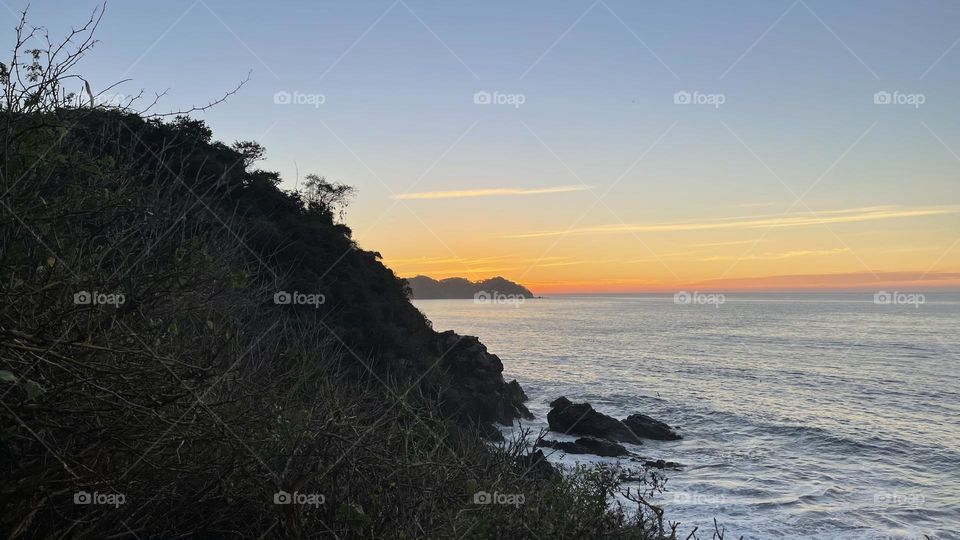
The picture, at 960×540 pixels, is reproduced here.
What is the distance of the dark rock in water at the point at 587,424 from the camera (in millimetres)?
32094

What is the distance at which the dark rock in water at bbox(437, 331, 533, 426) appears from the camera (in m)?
34.1

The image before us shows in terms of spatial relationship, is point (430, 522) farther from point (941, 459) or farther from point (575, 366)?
point (575, 366)

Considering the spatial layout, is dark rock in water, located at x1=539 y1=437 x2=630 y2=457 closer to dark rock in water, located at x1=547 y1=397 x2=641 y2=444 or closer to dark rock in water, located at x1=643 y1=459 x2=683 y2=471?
dark rock in water, located at x1=547 y1=397 x2=641 y2=444

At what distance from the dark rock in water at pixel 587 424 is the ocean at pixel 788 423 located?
2.92 feet

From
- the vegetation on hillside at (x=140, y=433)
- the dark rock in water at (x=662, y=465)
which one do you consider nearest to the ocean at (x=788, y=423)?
the dark rock in water at (x=662, y=465)

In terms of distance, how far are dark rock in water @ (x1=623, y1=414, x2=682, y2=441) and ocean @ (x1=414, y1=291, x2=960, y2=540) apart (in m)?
0.78

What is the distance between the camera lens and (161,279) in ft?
16.3

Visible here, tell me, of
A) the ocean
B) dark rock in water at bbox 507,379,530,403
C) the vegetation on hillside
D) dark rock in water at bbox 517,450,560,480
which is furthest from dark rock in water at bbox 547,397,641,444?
the vegetation on hillside

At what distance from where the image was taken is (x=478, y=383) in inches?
1416

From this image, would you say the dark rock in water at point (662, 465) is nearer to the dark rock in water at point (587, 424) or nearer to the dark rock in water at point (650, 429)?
the dark rock in water at point (587, 424)

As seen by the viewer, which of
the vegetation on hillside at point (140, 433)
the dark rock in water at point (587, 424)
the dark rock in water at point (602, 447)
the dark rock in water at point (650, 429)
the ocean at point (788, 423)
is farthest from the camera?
the dark rock in water at point (650, 429)

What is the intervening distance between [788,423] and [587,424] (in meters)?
12.2

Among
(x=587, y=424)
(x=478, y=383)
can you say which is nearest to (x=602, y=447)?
(x=587, y=424)

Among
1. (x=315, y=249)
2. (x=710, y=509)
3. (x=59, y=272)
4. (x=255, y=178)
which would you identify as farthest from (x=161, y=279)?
(x=255, y=178)
